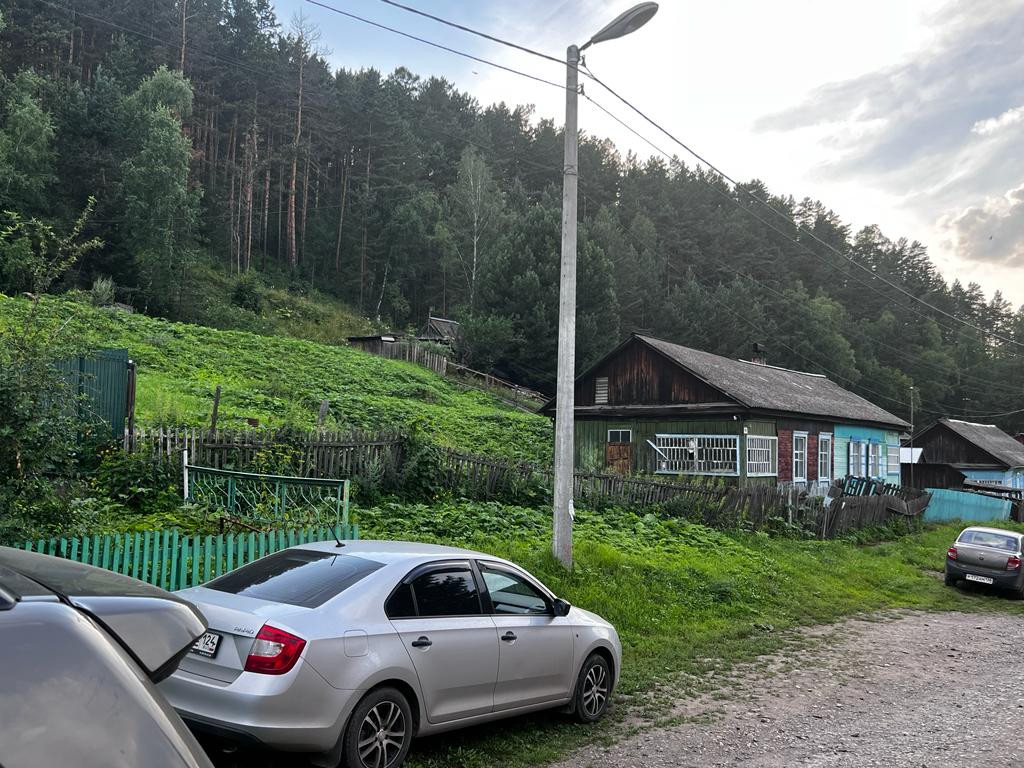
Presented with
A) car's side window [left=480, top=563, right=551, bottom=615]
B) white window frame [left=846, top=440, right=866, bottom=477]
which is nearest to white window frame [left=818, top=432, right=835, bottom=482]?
white window frame [left=846, top=440, right=866, bottom=477]

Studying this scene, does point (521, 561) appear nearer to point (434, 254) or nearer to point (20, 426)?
point (20, 426)

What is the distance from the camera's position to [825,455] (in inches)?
1212

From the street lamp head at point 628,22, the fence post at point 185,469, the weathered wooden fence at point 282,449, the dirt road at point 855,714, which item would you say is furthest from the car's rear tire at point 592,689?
the weathered wooden fence at point 282,449

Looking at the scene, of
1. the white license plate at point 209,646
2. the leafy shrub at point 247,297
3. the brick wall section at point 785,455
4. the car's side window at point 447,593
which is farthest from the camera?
the leafy shrub at point 247,297

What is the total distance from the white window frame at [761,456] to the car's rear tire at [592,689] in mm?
19521

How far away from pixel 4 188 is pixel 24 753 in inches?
2022

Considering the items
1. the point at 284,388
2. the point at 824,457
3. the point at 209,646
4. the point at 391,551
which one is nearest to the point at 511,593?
the point at 391,551

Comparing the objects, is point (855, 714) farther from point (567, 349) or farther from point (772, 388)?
point (772, 388)

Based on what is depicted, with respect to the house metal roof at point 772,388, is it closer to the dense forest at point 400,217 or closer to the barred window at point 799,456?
the barred window at point 799,456

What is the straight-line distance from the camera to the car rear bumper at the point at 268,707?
4.83 metres

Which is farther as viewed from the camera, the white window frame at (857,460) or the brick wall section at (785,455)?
the white window frame at (857,460)

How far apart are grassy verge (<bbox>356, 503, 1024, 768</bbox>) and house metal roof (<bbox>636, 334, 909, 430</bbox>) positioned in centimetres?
786

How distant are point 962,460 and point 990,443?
7.78 feet

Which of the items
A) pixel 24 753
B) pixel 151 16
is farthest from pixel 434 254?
pixel 24 753
